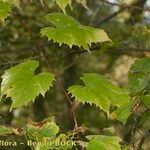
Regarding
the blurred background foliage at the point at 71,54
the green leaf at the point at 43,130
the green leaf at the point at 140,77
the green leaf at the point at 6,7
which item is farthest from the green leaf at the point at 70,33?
the blurred background foliage at the point at 71,54

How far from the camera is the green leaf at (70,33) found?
147 centimetres

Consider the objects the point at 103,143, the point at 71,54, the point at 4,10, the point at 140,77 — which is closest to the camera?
the point at 103,143

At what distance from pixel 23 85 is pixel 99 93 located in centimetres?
26

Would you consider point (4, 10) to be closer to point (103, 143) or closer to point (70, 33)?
point (70, 33)

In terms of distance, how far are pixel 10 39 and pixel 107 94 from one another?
7.81ft

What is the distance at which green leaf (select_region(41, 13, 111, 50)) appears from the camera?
147 centimetres

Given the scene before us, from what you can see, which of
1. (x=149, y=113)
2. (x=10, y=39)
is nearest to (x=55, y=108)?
(x=10, y=39)

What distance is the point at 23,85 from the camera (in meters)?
1.45

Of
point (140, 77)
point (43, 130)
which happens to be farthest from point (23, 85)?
point (140, 77)

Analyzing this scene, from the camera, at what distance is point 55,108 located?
13.6ft

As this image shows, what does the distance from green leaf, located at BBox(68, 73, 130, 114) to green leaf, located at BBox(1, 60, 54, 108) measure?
10cm

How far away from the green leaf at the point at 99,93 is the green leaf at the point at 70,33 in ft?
0.48

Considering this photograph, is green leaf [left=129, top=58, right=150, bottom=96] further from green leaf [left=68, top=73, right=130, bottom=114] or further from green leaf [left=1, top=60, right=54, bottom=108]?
green leaf [left=1, top=60, right=54, bottom=108]

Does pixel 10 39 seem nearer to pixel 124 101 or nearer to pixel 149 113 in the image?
pixel 149 113
